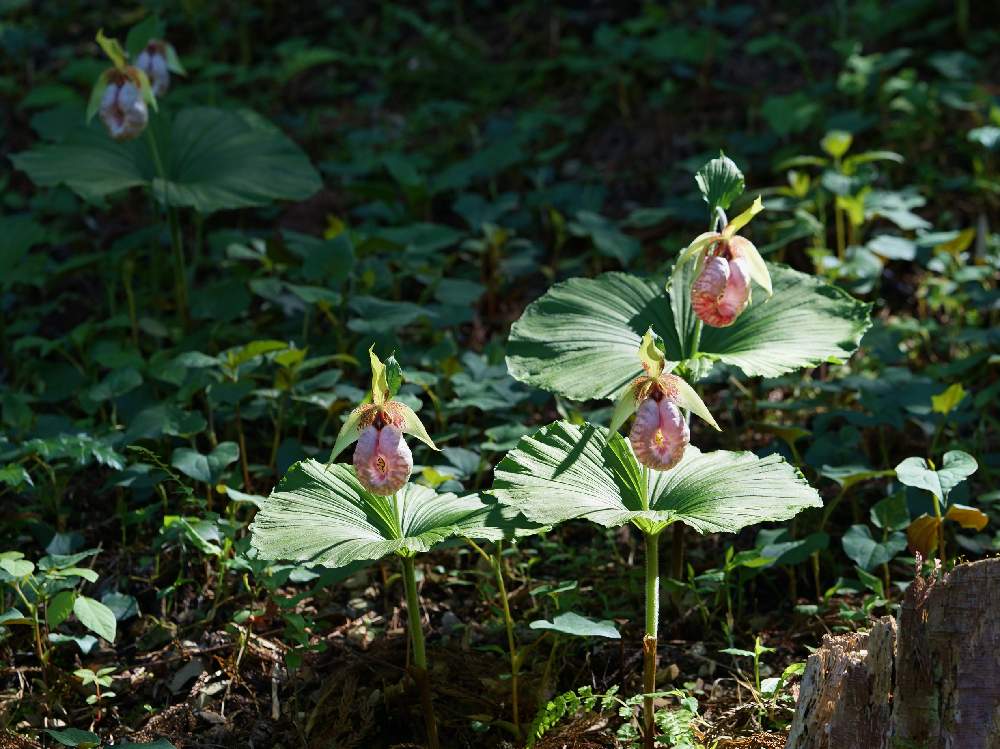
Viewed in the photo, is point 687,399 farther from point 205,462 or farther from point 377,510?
point 205,462

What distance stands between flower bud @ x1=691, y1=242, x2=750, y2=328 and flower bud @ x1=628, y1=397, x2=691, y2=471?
261 millimetres

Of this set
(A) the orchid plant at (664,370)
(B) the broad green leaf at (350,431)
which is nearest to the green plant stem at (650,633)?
(A) the orchid plant at (664,370)

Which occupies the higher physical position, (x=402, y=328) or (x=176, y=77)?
(x=176, y=77)

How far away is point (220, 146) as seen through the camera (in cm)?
324

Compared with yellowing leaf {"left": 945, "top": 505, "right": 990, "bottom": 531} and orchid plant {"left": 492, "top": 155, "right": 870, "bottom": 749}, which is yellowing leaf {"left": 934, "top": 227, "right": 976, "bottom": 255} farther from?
yellowing leaf {"left": 945, "top": 505, "right": 990, "bottom": 531}

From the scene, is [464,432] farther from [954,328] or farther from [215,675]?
[954,328]

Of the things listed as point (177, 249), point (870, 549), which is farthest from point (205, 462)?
point (870, 549)

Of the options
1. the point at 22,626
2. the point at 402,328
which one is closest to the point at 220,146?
the point at 402,328

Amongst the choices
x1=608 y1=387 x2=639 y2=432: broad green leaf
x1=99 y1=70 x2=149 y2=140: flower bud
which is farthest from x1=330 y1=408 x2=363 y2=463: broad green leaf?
x1=99 y1=70 x2=149 y2=140: flower bud

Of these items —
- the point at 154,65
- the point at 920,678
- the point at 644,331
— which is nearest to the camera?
the point at 920,678

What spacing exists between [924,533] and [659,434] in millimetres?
775

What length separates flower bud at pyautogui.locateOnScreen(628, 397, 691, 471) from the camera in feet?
5.56

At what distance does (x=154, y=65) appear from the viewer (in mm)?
3215

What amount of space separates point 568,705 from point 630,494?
38cm
